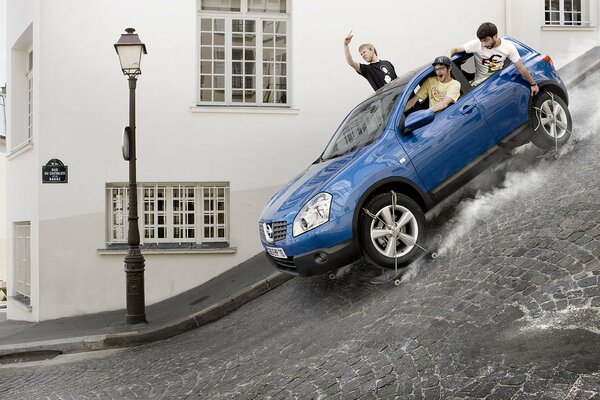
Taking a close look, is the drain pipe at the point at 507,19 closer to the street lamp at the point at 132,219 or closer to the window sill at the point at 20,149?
the street lamp at the point at 132,219

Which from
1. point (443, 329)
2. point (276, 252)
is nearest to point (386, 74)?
point (276, 252)

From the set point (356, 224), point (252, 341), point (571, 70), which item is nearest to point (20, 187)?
point (252, 341)

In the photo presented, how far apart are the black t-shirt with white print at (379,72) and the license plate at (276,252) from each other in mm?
3636

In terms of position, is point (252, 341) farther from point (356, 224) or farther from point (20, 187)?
point (20, 187)

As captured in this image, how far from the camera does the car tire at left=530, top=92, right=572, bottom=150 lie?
8.56 meters

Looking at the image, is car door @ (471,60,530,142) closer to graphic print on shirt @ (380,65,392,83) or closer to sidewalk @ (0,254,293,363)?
graphic print on shirt @ (380,65,392,83)

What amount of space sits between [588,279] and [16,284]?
12212 millimetres

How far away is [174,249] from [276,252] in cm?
472

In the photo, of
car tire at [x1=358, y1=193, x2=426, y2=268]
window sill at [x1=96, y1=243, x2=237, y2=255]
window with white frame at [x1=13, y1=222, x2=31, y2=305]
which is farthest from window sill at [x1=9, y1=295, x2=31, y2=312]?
car tire at [x1=358, y1=193, x2=426, y2=268]

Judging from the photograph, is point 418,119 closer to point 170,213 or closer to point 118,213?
point 170,213

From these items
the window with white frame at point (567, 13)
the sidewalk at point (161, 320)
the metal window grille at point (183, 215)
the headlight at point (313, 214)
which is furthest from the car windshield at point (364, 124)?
the window with white frame at point (567, 13)

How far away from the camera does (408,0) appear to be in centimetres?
1265

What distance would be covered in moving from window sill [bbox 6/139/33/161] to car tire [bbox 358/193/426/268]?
789 centimetres

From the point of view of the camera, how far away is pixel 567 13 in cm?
1388
